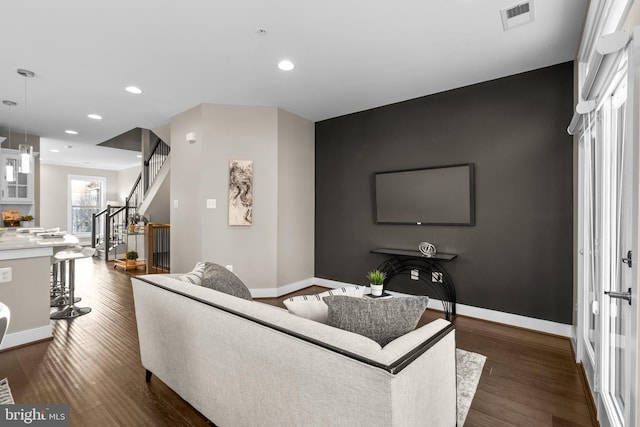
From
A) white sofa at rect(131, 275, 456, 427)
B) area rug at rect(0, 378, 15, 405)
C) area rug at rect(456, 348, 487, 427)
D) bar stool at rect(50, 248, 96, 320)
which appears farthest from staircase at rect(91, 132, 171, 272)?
area rug at rect(456, 348, 487, 427)

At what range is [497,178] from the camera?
3414 millimetres

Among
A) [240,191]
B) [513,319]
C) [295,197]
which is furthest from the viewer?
[295,197]

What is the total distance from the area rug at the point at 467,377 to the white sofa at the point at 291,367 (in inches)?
22.4

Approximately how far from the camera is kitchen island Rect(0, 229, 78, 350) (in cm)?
272

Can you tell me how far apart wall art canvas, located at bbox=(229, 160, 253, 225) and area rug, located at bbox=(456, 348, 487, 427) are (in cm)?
299

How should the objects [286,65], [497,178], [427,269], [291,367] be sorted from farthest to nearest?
[427,269], [497,178], [286,65], [291,367]

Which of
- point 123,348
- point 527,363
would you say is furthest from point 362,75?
point 123,348

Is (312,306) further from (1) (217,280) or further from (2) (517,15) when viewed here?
(2) (517,15)

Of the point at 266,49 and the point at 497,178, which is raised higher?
the point at 266,49

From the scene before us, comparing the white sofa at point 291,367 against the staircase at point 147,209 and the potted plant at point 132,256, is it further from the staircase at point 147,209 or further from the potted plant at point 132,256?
the potted plant at point 132,256

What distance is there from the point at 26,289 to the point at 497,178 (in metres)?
4.79

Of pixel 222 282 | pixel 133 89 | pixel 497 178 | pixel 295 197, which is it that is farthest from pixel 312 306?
pixel 133 89

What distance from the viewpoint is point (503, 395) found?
6.86 feet

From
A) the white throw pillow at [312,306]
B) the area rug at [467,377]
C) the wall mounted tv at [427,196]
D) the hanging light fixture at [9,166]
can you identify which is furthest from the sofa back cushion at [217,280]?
the hanging light fixture at [9,166]
